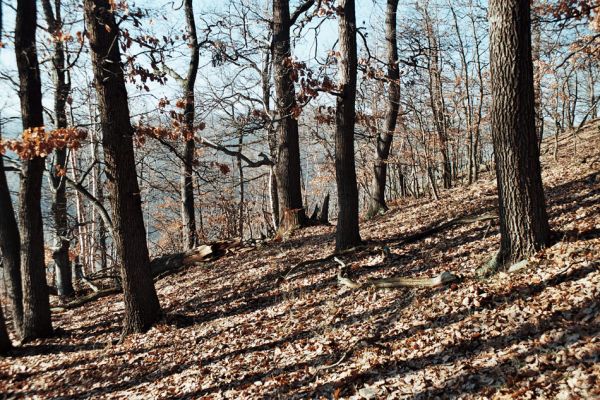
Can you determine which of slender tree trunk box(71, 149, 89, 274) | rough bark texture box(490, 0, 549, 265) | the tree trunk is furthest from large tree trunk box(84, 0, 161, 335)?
slender tree trunk box(71, 149, 89, 274)

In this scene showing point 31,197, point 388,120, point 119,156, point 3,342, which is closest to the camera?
point 119,156

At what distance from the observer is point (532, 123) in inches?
216

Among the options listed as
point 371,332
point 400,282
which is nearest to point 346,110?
point 400,282

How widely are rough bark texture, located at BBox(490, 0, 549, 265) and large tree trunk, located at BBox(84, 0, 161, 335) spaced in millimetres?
5709

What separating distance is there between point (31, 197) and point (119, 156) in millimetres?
2492

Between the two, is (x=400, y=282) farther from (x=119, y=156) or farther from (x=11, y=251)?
(x=11, y=251)

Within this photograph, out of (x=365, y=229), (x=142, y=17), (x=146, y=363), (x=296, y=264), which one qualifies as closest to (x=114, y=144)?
(x=142, y=17)

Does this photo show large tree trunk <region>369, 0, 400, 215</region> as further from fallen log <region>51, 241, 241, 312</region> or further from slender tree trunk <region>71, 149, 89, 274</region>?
slender tree trunk <region>71, 149, 89, 274</region>

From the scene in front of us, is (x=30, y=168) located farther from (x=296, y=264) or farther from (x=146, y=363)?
(x=296, y=264)

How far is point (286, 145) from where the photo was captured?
12203 millimetres

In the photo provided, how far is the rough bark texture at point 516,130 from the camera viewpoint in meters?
5.37

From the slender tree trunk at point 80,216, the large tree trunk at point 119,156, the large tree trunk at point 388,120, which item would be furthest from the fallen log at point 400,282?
the slender tree trunk at point 80,216

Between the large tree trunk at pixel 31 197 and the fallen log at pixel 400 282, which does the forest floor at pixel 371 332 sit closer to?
the fallen log at pixel 400 282

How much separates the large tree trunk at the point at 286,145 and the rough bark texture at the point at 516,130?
22.3 feet
